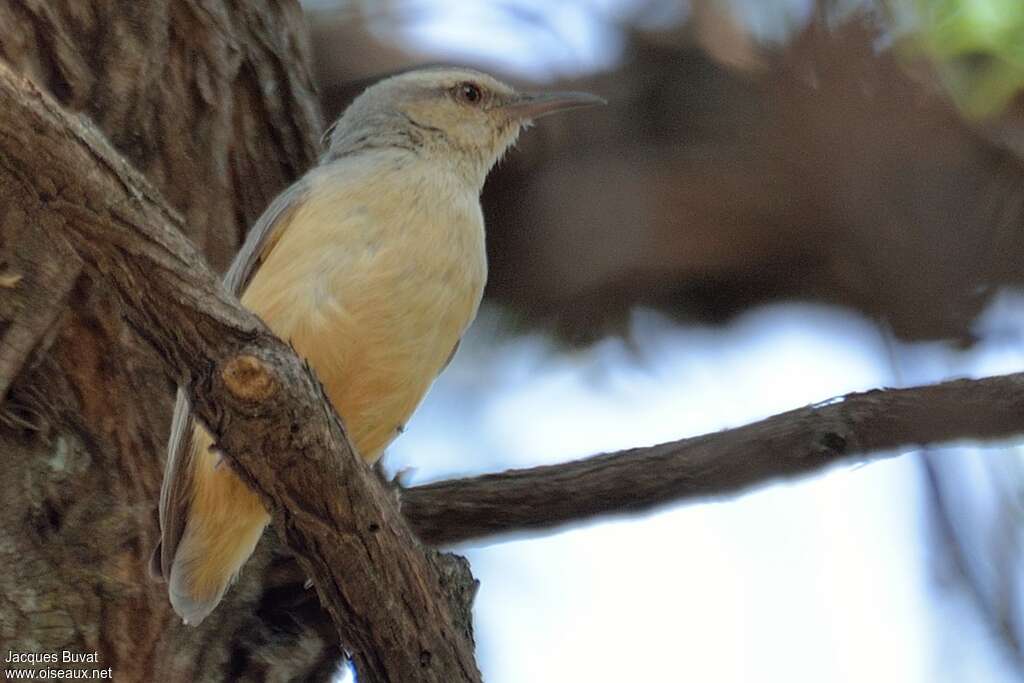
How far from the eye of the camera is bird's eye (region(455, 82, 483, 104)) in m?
5.06

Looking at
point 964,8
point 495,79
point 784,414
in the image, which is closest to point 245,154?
point 495,79

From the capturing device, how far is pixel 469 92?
16.6 ft

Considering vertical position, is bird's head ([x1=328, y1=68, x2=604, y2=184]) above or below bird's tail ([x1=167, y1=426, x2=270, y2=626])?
above

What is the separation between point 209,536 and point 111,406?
55 cm

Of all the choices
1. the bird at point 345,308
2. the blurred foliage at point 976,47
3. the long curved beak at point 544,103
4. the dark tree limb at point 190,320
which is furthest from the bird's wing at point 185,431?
the blurred foliage at point 976,47

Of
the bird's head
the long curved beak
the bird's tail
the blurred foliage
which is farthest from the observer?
the long curved beak

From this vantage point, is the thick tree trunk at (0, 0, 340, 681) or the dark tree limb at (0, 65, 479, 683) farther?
the thick tree trunk at (0, 0, 340, 681)

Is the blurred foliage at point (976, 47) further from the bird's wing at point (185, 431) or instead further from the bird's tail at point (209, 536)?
the bird's tail at point (209, 536)

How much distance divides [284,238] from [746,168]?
1.75 m

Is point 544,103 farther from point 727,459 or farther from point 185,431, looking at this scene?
point 185,431

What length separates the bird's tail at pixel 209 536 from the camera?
158 inches

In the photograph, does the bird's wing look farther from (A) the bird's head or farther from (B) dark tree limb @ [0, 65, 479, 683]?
(B) dark tree limb @ [0, 65, 479, 683]

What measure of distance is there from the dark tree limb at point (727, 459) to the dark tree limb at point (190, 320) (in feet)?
3.62

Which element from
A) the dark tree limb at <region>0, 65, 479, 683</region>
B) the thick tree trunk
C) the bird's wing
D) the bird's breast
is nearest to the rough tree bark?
the thick tree trunk
